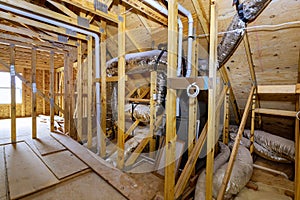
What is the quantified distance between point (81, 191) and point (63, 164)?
631mm

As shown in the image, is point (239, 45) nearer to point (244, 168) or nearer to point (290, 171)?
point (244, 168)

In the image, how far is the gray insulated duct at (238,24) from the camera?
4.31 feet

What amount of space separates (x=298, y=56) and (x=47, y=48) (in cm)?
374

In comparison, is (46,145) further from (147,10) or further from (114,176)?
(147,10)

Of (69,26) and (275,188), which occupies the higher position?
(69,26)

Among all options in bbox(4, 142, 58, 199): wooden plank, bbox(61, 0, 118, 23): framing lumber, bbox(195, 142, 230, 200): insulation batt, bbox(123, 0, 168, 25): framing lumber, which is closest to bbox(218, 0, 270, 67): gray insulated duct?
bbox(123, 0, 168, 25): framing lumber

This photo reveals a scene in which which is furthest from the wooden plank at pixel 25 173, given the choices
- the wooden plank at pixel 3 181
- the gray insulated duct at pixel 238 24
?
the gray insulated duct at pixel 238 24

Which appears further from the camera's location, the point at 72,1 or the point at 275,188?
the point at 275,188

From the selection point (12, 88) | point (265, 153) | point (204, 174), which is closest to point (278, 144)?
point (265, 153)

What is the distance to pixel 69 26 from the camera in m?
2.14

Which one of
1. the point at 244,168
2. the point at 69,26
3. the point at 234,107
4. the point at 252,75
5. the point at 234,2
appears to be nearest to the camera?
the point at 234,2

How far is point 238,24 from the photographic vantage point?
149cm

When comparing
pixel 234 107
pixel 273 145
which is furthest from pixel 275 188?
pixel 234 107

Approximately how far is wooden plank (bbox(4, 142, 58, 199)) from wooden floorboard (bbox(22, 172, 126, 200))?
88mm
